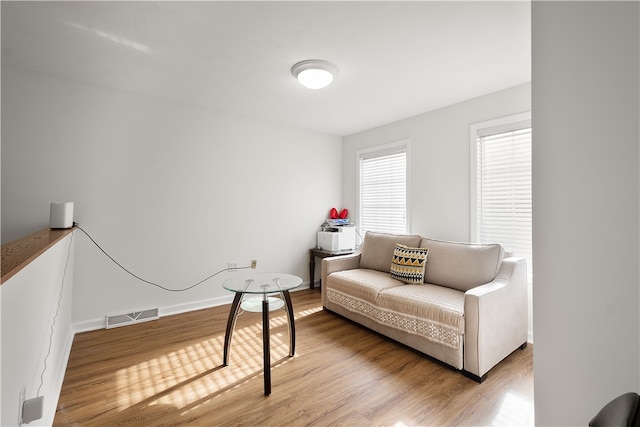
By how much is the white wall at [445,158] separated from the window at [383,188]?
161 millimetres

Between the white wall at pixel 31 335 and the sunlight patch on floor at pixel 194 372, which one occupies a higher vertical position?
the white wall at pixel 31 335

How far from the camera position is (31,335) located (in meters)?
1.26

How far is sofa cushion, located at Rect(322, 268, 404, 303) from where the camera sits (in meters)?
2.92

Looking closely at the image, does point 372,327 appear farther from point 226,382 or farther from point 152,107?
point 152,107

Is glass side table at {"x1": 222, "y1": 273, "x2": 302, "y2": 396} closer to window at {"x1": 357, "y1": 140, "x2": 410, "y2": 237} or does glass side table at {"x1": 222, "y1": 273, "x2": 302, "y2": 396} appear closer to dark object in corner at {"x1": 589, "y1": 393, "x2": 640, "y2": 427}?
dark object in corner at {"x1": 589, "y1": 393, "x2": 640, "y2": 427}

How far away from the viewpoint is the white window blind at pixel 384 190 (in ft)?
13.5

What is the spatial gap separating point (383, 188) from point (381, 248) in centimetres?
108

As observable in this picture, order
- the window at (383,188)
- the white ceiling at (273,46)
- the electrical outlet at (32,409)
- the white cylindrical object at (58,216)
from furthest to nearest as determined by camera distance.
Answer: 1. the window at (383,188)
2. the white cylindrical object at (58,216)
3. the white ceiling at (273,46)
4. the electrical outlet at (32,409)

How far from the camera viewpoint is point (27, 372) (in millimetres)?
1202

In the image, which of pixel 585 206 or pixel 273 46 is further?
pixel 273 46

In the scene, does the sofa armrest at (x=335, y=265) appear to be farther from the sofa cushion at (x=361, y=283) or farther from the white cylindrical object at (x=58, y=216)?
the white cylindrical object at (x=58, y=216)

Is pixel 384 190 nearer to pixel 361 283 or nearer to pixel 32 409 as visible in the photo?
pixel 361 283

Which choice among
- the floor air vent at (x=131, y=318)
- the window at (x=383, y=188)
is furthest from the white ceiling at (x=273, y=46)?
the floor air vent at (x=131, y=318)

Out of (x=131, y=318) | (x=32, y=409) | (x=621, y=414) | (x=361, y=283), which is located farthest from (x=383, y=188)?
(x=32, y=409)
